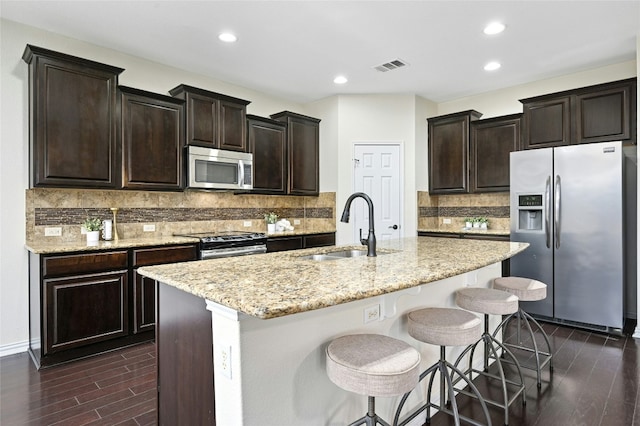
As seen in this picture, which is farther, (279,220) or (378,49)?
(279,220)

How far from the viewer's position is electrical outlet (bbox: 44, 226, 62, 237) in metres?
3.30

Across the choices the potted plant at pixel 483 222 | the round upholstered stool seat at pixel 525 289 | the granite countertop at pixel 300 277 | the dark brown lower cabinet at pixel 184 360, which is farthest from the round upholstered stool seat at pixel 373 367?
the potted plant at pixel 483 222

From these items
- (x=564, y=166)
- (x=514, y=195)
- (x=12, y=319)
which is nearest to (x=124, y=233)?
(x=12, y=319)

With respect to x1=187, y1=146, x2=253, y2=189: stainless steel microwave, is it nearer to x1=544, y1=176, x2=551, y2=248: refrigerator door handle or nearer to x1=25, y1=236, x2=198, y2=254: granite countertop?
x1=25, y1=236, x2=198, y2=254: granite countertop

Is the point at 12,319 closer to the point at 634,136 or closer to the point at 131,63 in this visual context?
the point at 131,63

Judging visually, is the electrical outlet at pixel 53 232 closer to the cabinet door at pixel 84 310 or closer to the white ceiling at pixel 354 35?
the cabinet door at pixel 84 310

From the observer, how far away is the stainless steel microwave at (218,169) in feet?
13.0

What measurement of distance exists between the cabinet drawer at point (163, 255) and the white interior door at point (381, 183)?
7.88 ft

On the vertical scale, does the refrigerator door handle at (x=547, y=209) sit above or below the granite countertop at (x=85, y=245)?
above

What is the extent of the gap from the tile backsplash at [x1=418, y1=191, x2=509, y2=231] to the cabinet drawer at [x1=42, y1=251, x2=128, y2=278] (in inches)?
153

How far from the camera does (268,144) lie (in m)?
4.82

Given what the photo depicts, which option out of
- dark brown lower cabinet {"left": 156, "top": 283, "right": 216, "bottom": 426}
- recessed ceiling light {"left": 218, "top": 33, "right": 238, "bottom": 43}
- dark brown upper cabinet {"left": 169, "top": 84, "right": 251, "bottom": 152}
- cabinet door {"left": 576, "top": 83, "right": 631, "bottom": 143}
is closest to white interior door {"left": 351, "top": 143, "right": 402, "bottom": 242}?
dark brown upper cabinet {"left": 169, "top": 84, "right": 251, "bottom": 152}

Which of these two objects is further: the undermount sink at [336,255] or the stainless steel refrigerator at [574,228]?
the stainless steel refrigerator at [574,228]

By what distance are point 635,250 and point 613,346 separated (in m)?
1.16
